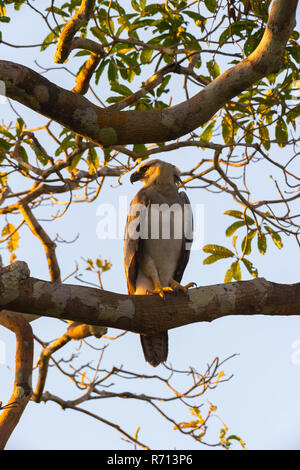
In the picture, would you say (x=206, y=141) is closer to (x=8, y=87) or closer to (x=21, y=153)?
(x=21, y=153)

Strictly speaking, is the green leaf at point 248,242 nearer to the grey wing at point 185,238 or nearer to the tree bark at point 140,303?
the grey wing at point 185,238

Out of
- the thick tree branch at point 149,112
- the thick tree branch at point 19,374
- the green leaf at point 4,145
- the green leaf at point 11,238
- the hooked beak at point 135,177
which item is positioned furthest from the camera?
the green leaf at point 11,238

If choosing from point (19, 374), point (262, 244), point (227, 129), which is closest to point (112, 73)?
point (227, 129)

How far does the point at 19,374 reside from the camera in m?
4.77

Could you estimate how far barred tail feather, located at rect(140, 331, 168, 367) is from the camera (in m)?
4.96

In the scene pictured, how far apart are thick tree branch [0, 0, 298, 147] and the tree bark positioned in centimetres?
86

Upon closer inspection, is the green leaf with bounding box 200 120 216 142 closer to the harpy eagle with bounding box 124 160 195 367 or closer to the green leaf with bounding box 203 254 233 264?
the harpy eagle with bounding box 124 160 195 367

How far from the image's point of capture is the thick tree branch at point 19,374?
452 cm

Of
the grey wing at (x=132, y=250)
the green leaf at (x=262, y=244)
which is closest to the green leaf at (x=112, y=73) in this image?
the grey wing at (x=132, y=250)

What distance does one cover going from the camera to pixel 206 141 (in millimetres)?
5988

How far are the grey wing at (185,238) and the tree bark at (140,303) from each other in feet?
5.66

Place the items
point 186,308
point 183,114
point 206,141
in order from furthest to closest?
point 206,141, point 186,308, point 183,114

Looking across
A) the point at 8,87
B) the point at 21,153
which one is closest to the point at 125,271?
the point at 21,153
